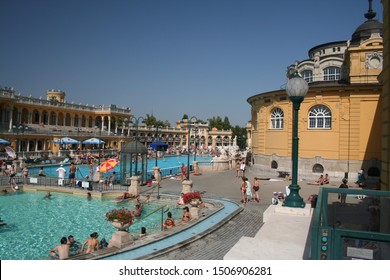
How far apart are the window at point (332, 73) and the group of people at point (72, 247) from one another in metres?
34.4

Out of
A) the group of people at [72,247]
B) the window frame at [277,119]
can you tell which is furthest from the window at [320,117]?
the group of people at [72,247]

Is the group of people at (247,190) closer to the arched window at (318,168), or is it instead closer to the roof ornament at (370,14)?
the arched window at (318,168)

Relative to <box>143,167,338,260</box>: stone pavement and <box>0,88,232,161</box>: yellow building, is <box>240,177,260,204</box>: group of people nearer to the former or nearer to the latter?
<box>143,167,338,260</box>: stone pavement

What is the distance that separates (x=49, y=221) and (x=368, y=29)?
3449cm

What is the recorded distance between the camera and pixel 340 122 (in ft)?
96.1

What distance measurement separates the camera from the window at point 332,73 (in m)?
37.5

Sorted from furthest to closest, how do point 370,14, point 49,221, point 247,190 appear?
point 370,14, point 247,190, point 49,221

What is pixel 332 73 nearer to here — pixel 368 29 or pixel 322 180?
pixel 368 29

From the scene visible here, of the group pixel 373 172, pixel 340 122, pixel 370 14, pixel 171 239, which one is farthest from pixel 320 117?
pixel 171 239

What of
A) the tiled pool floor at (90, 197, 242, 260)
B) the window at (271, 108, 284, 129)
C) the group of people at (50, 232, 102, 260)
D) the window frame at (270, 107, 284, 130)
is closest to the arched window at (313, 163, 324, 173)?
the window frame at (270, 107, 284, 130)

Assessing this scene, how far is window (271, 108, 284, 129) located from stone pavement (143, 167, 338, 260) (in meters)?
8.00

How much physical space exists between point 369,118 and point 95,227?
→ 985 inches

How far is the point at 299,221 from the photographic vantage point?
7848 millimetres
